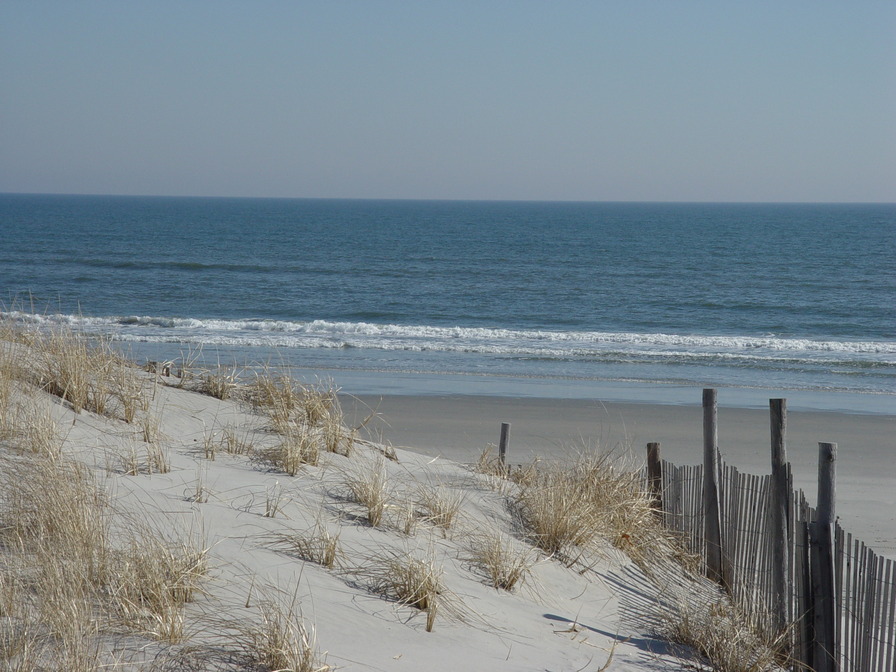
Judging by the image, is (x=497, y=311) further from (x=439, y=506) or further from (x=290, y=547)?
(x=290, y=547)

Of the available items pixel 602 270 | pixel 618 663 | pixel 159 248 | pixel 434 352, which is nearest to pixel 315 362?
pixel 434 352

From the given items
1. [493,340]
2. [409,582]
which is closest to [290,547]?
[409,582]

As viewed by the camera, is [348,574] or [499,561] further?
[499,561]

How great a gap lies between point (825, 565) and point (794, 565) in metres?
0.40

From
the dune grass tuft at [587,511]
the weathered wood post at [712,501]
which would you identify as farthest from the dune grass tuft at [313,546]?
the weathered wood post at [712,501]

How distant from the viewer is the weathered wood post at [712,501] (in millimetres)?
5918

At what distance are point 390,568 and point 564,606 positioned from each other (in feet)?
4.02

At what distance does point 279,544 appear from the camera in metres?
4.38

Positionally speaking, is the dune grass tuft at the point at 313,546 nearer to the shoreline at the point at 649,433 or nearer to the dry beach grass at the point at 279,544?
→ the dry beach grass at the point at 279,544

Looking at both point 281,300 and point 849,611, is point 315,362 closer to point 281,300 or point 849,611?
point 281,300

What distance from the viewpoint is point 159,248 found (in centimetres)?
5634

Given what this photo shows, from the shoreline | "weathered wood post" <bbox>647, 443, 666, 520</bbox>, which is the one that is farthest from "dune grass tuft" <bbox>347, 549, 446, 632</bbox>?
the shoreline

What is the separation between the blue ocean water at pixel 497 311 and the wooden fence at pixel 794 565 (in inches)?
183

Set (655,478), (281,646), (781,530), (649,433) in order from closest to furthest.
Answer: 1. (281,646)
2. (781,530)
3. (655,478)
4. (649,433)
